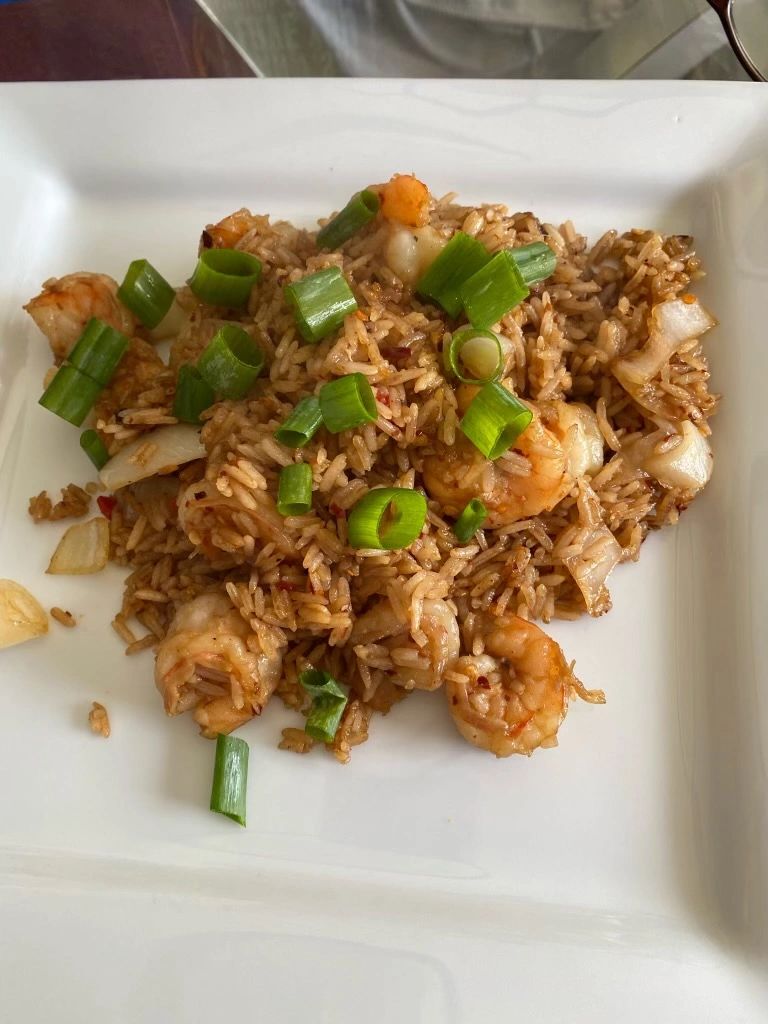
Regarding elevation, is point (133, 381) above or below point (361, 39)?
below

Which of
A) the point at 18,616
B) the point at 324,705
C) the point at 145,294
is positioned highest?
the point at 145,294

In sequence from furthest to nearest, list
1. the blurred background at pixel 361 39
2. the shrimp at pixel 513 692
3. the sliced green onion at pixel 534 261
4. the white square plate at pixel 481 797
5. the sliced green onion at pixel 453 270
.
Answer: the blurred background at pixel 361 39, the sliced green onion at pixel 534 261, the sliced green onion at pixel 453 270, the shrimp at pixel 513 692, the white square plate at pixel 481 797

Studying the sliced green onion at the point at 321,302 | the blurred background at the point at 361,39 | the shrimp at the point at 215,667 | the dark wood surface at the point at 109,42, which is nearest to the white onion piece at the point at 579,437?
the sliced green onion at the point at 321,302

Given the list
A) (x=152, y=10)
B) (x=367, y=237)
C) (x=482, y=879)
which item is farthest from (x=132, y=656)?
(x=152, y=10)

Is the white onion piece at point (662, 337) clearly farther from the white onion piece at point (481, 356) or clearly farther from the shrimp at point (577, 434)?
the white onion piece at point (481, 356)

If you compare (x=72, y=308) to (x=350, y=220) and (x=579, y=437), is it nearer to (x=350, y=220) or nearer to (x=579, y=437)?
(x=350, y=220)

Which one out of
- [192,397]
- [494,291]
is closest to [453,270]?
[494,291]

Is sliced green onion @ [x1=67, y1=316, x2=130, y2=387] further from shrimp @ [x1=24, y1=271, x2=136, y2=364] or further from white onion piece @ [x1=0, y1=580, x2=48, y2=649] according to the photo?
white onion piece @ [x1=0, y1=580, x2=48, y2=649]
